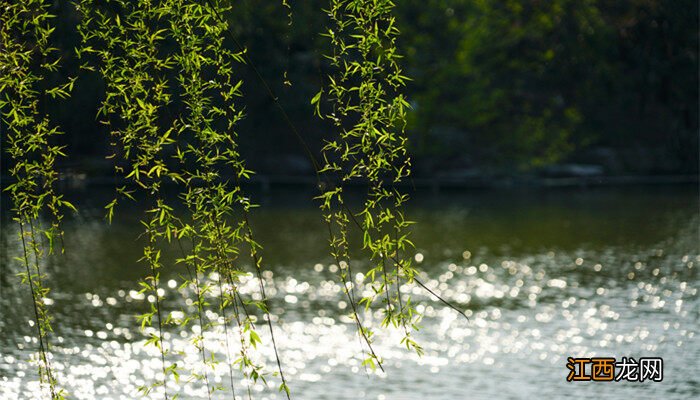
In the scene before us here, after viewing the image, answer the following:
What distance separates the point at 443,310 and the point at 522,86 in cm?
2165

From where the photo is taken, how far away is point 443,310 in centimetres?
2031

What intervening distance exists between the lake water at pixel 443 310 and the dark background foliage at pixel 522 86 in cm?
647

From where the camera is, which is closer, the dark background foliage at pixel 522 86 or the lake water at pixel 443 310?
the lake water at pixel 443 310

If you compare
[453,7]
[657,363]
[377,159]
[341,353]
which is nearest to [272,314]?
[341,353]

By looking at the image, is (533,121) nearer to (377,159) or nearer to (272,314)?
(272,314)

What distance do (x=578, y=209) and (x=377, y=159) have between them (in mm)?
28174

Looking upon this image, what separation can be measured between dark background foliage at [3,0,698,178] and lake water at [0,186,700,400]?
647cm

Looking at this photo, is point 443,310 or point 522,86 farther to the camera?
point 522,86

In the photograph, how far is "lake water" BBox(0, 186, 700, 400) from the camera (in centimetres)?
1579

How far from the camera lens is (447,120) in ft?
123

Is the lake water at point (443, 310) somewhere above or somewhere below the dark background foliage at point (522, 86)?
below

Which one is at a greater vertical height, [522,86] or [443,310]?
[522,86]

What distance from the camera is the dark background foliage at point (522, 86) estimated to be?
116ft

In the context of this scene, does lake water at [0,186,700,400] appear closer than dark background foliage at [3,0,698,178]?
Yes
